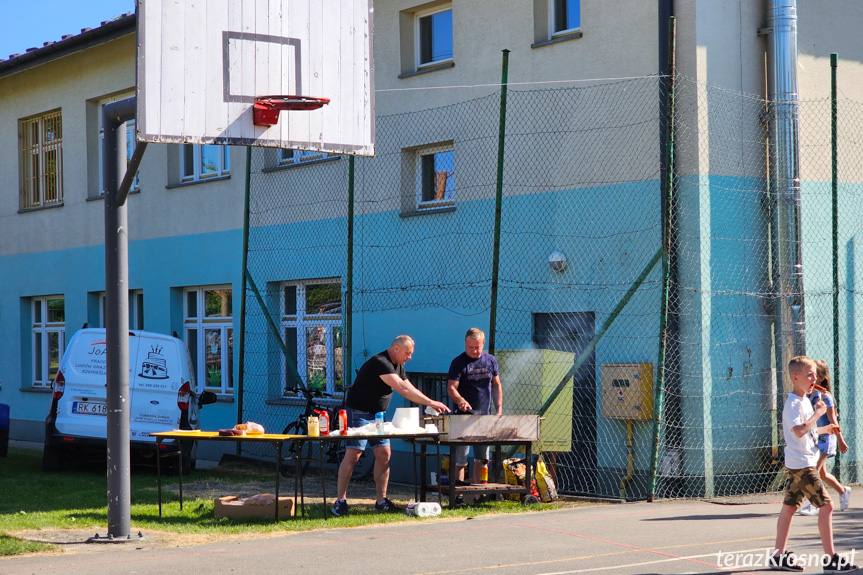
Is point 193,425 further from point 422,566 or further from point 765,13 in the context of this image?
point 765,13

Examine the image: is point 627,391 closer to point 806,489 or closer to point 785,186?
point 785,186

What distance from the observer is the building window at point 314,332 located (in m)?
17.2

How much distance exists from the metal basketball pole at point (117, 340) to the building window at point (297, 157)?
759 centimetres

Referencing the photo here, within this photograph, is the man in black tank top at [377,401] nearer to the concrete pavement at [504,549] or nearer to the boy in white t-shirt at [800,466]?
the concrete pavement at [504,549]

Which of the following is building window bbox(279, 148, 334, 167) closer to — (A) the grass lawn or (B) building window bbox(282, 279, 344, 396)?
(B) building window bbox(282, 279, 344, 396)

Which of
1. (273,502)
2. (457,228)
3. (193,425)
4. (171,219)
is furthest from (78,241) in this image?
(273,502)

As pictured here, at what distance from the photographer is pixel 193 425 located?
14.8 meters

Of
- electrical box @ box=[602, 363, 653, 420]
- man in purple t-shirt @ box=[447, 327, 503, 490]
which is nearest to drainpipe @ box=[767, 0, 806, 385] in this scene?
electrical box @ box=[602, 363, 653, 420]

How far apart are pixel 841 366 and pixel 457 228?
5.03m

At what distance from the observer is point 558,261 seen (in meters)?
13.7

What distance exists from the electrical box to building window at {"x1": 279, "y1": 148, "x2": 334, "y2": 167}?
244 inches

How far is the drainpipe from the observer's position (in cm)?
1277

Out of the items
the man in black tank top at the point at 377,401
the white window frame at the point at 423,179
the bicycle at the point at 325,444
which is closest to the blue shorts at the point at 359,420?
the man in black tank top at the point at 377,401

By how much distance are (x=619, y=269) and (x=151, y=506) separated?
226 inches
